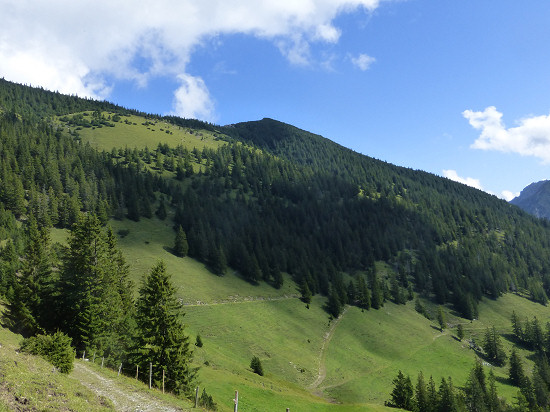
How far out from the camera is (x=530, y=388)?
93.1 metres

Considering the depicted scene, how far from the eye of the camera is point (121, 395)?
23.5 metres

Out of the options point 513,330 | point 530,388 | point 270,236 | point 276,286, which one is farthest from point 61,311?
point 513,330

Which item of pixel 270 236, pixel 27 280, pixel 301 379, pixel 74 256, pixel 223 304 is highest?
pixel 270 236

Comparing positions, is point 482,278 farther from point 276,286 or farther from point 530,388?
point 276,286

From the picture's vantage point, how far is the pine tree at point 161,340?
3500 centimetres

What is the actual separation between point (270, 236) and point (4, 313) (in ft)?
462

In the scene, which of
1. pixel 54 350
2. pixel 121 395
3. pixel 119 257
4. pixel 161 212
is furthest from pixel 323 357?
pixel 161 212

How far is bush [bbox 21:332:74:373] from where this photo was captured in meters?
25.2

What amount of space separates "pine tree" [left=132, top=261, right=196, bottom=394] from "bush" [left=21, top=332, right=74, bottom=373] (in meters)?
9.47

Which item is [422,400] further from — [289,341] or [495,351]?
[495,351]

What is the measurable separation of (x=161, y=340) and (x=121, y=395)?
13002 mm

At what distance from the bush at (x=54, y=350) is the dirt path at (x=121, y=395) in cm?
182

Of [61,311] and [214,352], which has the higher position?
[61,311]

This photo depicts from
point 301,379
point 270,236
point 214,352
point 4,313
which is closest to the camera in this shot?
point 4,313
